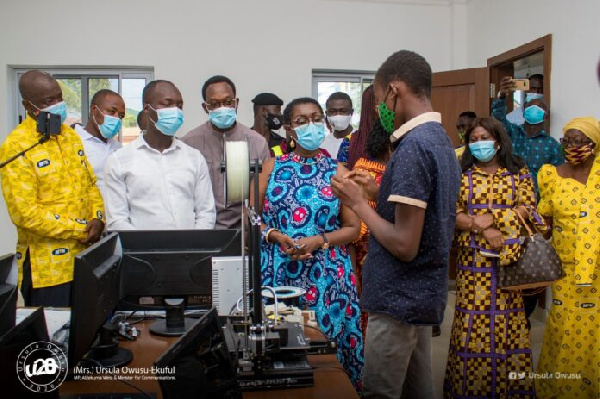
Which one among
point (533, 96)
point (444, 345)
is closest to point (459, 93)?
point (533, 96)

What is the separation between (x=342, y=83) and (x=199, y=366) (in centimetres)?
541

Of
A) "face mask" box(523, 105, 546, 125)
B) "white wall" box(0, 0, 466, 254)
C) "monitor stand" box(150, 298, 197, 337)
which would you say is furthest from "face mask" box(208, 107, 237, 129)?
"white wall" box(0, 0, 466, 254)

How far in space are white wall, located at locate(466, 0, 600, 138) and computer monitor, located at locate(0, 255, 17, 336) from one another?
329 centimetres

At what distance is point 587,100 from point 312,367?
11.0 feet

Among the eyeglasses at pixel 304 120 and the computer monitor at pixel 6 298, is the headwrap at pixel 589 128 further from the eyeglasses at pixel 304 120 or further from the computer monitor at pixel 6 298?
the computer monitor at pixel 6 298

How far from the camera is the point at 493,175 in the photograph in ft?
9.22

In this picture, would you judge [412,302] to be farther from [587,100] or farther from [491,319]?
[587,100]

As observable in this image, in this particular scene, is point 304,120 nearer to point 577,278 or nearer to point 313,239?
point 313,239

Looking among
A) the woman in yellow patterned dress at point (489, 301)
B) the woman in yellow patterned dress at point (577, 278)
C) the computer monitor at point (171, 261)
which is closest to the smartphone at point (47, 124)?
the computer monitor at point (171, 261)

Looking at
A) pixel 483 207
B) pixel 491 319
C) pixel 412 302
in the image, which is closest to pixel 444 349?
pixel 491 319

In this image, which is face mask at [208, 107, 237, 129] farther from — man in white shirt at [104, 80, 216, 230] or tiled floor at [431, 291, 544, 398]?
tiled floor at [431, 291, 544, 398]

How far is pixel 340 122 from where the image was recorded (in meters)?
3.92

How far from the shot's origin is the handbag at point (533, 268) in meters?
2.63

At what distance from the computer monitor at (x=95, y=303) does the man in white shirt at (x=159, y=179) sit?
75cm
